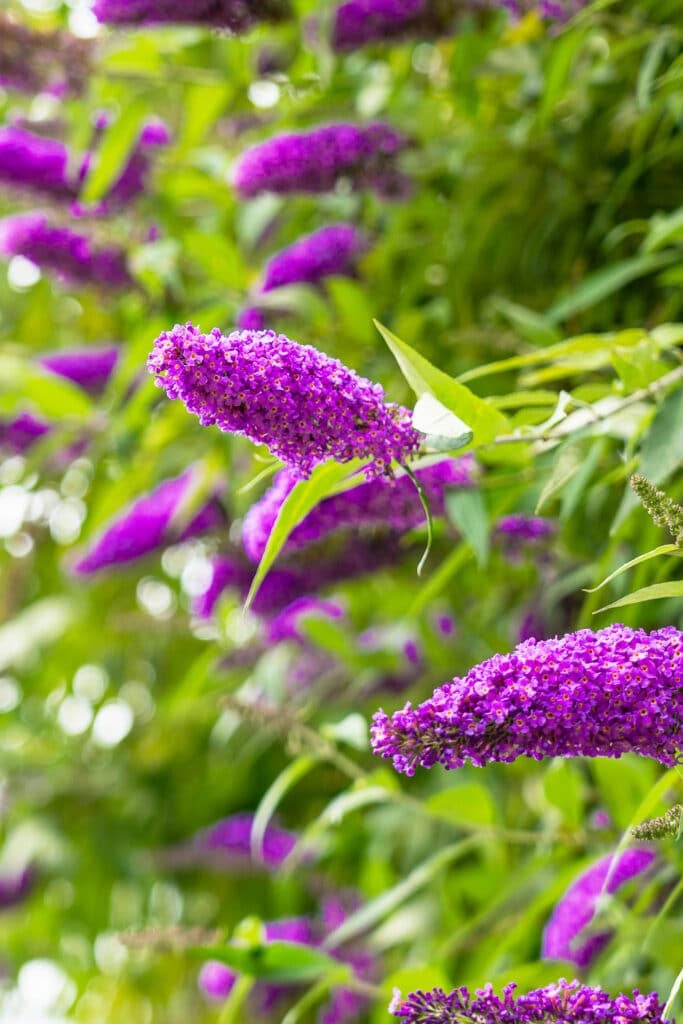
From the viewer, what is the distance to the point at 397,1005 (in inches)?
26.9

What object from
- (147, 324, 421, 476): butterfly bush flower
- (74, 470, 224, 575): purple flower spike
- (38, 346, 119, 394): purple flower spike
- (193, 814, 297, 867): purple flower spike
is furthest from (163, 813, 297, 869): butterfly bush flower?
(147, 324, 421, 476): butterfly bush flower

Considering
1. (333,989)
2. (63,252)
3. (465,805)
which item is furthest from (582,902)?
(63,252)

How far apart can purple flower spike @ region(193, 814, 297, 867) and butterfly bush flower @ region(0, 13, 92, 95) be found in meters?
1.13

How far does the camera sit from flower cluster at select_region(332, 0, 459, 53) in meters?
1.51

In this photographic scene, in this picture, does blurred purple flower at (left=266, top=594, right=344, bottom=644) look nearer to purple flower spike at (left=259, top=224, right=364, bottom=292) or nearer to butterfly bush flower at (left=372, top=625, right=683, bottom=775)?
purple flower spike at (left=259, top=224, right=364, bottom=292)

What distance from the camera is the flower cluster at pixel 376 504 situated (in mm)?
1086

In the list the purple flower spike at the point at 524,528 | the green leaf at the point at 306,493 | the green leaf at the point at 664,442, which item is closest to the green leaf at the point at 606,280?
the purple flower spike at the point at 524,528

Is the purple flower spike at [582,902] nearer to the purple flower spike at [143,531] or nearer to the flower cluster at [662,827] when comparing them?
the flower cluster at [662,827]

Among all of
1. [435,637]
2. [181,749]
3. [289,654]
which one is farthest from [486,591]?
[181,749]

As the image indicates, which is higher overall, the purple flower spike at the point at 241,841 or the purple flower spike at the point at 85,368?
the purple flower spike at the point at 85,368

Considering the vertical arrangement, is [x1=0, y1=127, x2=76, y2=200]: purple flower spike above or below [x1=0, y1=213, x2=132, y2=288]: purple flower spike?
above

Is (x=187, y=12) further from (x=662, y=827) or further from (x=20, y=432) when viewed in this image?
(x=662, y=827)

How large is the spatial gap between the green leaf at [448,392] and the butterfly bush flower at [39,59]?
1.06 metres

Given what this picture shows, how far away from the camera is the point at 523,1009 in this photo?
0.67 m
